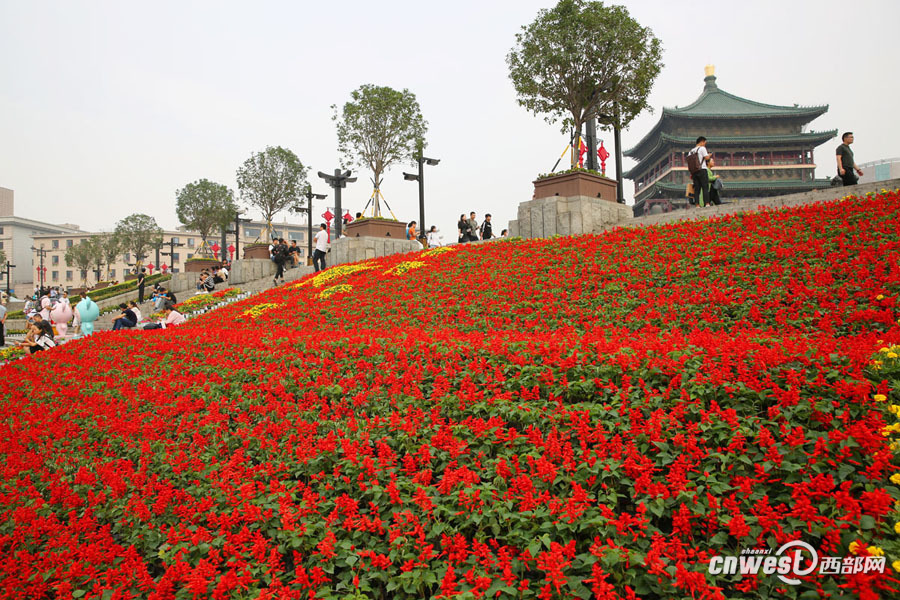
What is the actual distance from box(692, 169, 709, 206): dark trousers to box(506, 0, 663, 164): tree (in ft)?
15.1

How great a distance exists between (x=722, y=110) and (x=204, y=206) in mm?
39393

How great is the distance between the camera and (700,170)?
489 inches

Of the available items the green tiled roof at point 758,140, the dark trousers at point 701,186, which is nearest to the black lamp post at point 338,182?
the dark trousers at point 701,186

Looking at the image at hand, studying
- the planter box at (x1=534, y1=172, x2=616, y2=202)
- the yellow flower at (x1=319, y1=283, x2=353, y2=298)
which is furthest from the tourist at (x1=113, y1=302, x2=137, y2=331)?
the planter box at (x1=534, y1=172, x2=616, y2=202)

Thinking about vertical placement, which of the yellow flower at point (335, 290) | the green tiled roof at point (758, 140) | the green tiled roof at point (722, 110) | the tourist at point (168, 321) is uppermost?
the green tiled roof at point (722, 110)

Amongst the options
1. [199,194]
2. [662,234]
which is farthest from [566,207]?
[199,194]

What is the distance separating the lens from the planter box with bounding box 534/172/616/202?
14.5 meters

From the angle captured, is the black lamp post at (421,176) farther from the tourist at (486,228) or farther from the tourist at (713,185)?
the tourist at (713,185)

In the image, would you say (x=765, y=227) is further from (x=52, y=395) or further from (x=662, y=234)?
(x=52, y=395)

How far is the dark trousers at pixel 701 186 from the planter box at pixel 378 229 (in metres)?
11.8

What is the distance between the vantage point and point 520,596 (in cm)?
252

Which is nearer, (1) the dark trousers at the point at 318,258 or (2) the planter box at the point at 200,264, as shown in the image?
(1) the dark trousers at the point at 318,258

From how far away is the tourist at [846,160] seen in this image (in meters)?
10.8

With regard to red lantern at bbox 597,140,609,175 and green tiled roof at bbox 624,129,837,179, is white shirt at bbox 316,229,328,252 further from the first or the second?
green tiled roof at bbox 624,129,837,179
